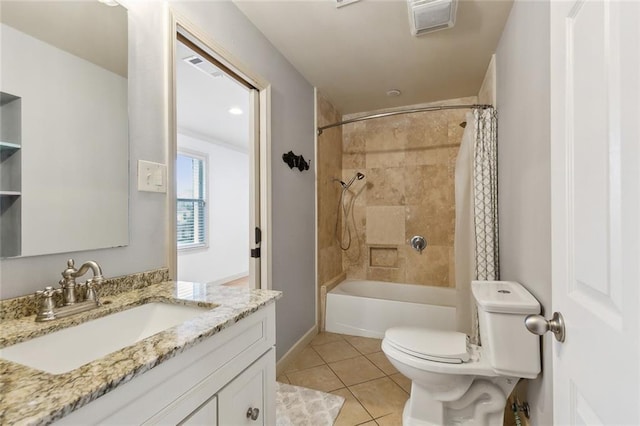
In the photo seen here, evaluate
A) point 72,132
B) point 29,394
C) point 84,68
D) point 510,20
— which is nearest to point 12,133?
point 72,132

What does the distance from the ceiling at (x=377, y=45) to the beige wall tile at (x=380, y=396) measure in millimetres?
2303

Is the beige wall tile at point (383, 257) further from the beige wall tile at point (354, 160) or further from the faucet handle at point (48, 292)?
the faucet handle at point (48, 292)

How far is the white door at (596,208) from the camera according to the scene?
0.45m

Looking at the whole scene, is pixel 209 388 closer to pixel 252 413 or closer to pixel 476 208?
pixel 252 413

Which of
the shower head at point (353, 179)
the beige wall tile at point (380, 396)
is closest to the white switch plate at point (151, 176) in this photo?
the beige wall tile at point (380, 396)

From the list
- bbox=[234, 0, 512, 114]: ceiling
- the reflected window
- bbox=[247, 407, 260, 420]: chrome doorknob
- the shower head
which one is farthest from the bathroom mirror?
the reflected window

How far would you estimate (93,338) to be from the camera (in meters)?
0.87

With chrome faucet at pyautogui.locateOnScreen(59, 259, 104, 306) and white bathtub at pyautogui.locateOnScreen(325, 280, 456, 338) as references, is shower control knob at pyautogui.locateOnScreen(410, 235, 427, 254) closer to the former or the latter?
white bathtub at pyautogui.locateOnScreen(325, 280, 456, 338)

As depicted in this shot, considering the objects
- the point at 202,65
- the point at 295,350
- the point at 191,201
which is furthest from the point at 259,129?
the point at 191,201

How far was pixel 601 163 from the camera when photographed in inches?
21.1

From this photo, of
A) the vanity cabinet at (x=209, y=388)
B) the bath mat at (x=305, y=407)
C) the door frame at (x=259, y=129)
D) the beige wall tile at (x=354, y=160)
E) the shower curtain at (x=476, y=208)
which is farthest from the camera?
the beige wall tile at (x=354, y=160)

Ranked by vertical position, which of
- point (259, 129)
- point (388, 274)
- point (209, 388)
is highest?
point (259, 129)

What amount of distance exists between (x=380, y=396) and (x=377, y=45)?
2.32 m

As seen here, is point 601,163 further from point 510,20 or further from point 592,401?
point 510,20
